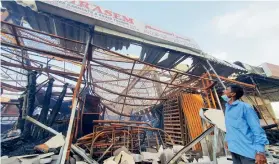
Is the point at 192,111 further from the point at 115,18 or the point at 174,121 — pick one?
the point at 115,18

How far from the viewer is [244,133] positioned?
2344 mm

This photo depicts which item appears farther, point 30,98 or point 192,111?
point 192,111

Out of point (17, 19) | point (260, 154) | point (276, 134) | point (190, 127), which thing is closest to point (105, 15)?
point (17, 19)

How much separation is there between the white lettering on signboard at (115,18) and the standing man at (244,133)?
346 centimetres

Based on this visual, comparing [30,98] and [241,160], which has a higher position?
[30,98]

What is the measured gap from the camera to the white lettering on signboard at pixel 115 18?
4.00 metres

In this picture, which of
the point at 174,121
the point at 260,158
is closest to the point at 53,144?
the point at 260,158

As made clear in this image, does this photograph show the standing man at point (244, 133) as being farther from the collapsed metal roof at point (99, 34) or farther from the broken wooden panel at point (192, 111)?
the broken wooden panel at point (192, 111)

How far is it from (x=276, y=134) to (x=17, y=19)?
1324 cm

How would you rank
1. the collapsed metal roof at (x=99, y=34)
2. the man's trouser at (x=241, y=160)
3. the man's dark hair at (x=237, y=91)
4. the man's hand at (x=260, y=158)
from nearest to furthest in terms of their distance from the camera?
the man's hand at (x=260, y=158)
the man's trouser at (x=241, y=160)
the man's dark hair at (x=237, y=91)
the collapsed metal roof at (x=99, y=34)

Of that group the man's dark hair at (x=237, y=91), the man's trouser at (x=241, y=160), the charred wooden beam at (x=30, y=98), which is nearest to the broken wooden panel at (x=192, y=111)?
the man's trouser at (x=241, y=160)

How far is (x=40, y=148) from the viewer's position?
12.0ft

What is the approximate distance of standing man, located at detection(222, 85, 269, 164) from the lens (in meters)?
2.11

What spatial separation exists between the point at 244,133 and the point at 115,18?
462 cm
